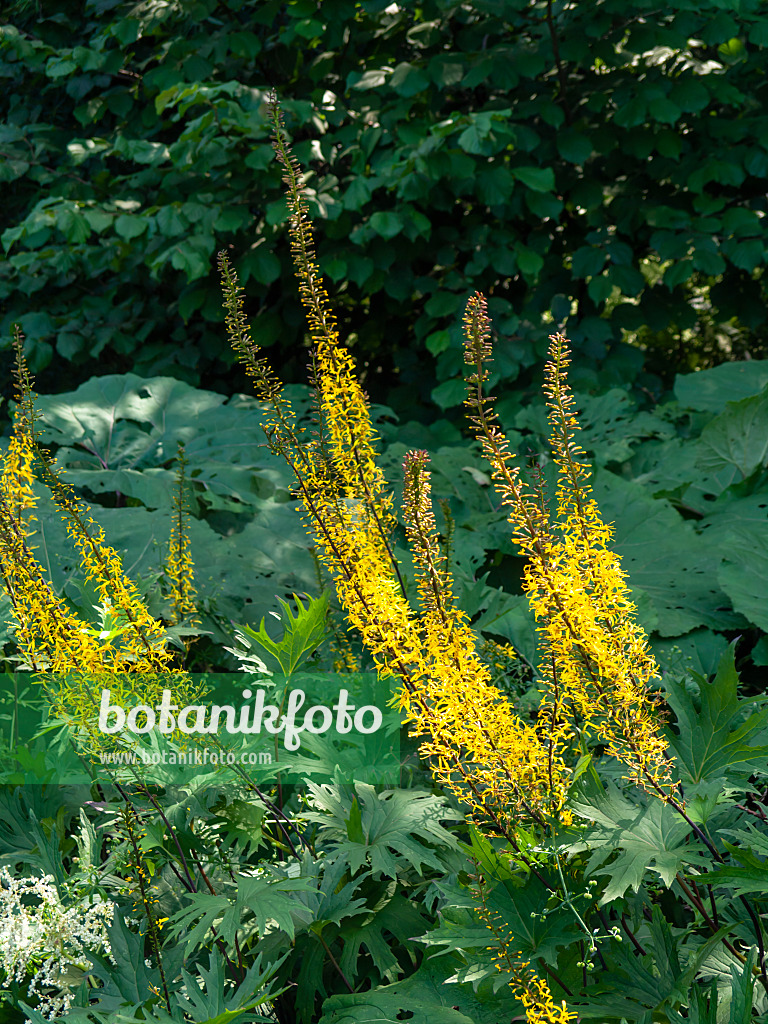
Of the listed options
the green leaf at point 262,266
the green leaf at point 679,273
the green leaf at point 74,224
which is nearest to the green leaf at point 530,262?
the green leaf at point 679,273

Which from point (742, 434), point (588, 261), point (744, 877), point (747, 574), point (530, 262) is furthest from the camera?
point (588, 261)

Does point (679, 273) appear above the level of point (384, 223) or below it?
below

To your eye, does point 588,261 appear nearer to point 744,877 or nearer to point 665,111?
point 665,111

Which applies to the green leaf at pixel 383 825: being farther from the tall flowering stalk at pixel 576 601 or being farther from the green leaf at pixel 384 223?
the green leaf at pixel 384 223

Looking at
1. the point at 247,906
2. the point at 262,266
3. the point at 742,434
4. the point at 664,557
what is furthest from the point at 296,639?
the point at 262,266

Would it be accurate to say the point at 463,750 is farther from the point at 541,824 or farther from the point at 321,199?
the point at 321,199

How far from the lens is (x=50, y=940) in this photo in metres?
1.60

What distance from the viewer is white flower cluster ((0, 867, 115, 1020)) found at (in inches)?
60.8

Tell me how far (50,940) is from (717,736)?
1.28 m

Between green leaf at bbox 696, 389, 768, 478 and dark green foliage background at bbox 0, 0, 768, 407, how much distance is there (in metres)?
1.24

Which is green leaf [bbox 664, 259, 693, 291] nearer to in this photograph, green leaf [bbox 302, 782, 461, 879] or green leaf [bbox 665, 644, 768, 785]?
green leaf [bbox 665, 644, 768, 785]

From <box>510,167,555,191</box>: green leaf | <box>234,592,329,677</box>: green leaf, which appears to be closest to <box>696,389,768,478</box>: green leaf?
<box>510,167,555,191</box>: green leaf

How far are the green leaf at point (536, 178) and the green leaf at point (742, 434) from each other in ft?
5.96

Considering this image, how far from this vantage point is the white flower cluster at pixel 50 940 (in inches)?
60.8
